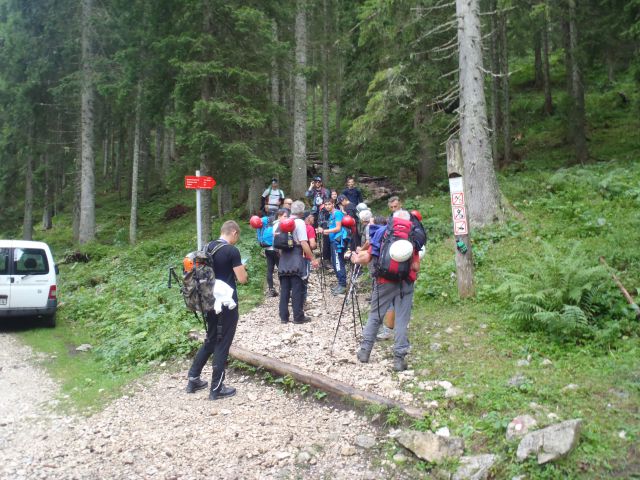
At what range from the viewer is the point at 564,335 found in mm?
6316

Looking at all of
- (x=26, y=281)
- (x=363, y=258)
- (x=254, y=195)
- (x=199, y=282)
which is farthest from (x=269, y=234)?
(x=254, y=195)

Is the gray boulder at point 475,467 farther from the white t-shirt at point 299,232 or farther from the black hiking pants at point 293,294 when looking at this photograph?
the white t-shirt at point 299,232

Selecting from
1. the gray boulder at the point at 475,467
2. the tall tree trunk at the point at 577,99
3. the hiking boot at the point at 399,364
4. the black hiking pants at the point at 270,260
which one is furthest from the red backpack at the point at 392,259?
→ the tall tree trunk at the point at 577,99

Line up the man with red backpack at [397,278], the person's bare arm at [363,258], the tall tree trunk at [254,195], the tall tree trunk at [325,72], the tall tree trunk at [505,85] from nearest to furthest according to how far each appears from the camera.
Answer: the man with red backpack at [397,278] < the person's bare arm at [363,258] < the tall tree trunk at [254,195] < the tall tree trunk at [325,72] < the tall tree trunk at [505,85]

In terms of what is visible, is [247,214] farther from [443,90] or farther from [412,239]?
[412,239]

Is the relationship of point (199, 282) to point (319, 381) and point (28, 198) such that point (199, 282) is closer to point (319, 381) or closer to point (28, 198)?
point (319, 381)

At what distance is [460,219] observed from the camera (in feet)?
26.4

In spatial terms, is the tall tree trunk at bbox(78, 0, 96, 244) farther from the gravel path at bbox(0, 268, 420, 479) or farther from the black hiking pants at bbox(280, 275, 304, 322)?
the black hiking pants at bbox(280, 275, 304, 322)

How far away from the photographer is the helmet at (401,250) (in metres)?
6.11

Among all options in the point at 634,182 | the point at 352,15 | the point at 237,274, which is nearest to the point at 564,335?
the point at 237,274

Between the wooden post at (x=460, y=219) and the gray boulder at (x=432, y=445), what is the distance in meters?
4.07

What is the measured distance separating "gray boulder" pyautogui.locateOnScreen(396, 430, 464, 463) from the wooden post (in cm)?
407

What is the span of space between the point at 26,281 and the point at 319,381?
336 inches

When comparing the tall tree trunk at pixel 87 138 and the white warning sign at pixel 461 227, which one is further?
the tall tree trunk at pixel 87 138
